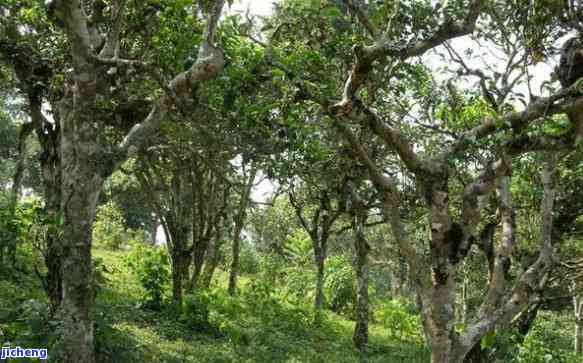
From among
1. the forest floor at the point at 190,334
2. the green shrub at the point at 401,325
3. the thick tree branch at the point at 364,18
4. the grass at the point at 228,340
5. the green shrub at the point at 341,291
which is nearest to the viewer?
the thick tree branch at the point at 364,18

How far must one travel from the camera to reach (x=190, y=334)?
11.8 metres

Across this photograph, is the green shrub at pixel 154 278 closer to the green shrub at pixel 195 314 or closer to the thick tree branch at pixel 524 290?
the green shrub at pixel 195 314

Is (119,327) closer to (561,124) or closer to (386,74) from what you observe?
(386,74)

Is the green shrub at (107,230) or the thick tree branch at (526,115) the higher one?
the green shrub at (107,230)

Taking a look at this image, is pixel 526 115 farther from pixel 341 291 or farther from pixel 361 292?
pixel 341 291

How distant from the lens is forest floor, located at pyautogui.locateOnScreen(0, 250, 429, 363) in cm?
790

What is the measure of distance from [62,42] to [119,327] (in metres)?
5.33

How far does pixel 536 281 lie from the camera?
813 centimetres

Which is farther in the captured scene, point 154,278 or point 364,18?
point 154,278

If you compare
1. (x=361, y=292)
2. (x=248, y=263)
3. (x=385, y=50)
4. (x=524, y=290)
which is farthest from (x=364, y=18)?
(x=248, y=263)

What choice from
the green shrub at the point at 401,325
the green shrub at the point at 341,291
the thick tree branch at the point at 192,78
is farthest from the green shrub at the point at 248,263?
the thick tree branch at the point at 192,78

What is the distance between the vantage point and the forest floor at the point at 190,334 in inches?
311

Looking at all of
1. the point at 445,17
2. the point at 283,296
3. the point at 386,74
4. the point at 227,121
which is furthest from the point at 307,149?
the point at 283,296

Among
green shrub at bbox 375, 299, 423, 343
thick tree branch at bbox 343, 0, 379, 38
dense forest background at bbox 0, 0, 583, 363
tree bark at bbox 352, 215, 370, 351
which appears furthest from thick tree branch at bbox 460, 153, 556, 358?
green shrub at bbox 375, 299, 423, 343
